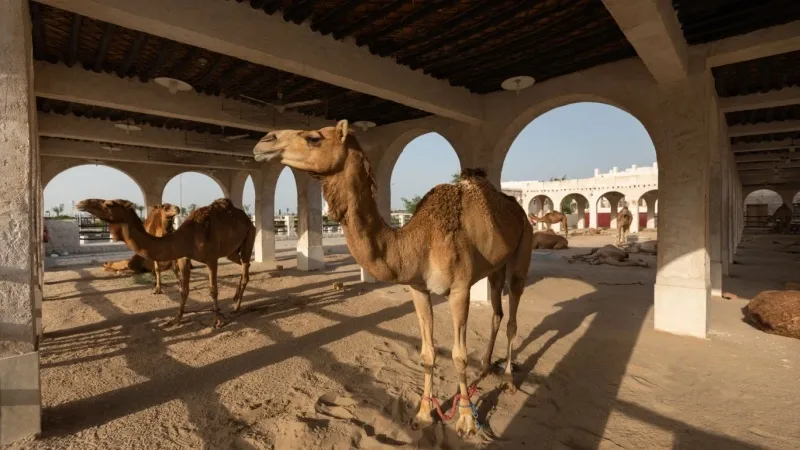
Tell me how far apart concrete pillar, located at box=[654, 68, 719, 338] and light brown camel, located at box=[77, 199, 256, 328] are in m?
7.08

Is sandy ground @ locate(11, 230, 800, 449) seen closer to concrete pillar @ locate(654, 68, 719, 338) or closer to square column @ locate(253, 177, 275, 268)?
concrete pillar @ locate(654, 68, 719, 338)

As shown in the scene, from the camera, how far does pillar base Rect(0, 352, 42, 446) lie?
101 inches

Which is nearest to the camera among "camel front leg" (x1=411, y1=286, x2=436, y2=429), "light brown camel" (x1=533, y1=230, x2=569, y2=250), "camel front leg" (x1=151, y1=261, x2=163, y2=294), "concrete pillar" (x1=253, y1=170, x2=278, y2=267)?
"camel front leg" (x1=411, y1=286, x2=436, y2=429)

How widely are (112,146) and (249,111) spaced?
309 inches

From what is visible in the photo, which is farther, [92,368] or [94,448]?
[92,368]

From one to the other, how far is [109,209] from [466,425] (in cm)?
504

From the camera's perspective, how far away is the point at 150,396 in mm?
3422

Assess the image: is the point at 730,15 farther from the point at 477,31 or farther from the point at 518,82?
the point at 477,31

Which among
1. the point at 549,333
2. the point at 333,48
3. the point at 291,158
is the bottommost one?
the point at 549,333

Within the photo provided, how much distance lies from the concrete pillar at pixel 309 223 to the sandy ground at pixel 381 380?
181 inches

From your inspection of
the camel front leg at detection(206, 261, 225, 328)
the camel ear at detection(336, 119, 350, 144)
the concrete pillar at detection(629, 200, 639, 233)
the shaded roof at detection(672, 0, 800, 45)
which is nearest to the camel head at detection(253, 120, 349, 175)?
the camel ear at detection(336, 119, 350, 144)

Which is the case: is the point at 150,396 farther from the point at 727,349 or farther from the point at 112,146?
the point at 112,146

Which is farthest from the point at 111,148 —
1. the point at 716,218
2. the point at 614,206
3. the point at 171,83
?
the point at 614,206

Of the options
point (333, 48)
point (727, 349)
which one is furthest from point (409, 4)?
point (727, 349)
